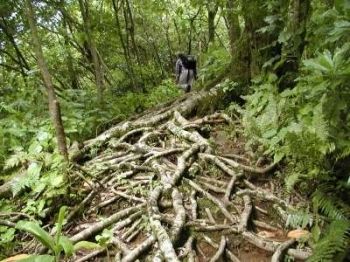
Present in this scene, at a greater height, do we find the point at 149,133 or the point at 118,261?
the point at 149,133

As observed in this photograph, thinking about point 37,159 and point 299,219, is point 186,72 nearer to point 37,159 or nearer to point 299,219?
point 37,159

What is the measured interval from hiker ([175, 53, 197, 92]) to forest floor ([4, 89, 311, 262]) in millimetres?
5074

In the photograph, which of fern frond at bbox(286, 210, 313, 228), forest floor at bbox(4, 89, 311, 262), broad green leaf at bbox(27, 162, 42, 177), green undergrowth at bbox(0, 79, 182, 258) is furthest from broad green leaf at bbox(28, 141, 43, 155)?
fern frond at bbox(286, 210, 313, 228)

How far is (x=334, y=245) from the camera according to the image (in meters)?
3.09

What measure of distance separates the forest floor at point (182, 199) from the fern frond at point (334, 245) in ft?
1.01

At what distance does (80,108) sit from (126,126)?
2.62 meters

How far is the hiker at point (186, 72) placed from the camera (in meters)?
11.4

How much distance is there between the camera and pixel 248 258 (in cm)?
358

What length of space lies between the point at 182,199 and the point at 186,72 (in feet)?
24.3

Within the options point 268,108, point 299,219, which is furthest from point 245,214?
point 268,108

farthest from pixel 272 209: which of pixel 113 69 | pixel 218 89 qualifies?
pixel 113 69

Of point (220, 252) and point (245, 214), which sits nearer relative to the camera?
point (220, 252)

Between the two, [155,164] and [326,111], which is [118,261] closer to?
[155,164]

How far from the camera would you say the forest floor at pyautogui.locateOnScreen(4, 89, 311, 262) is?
3.69 metres
